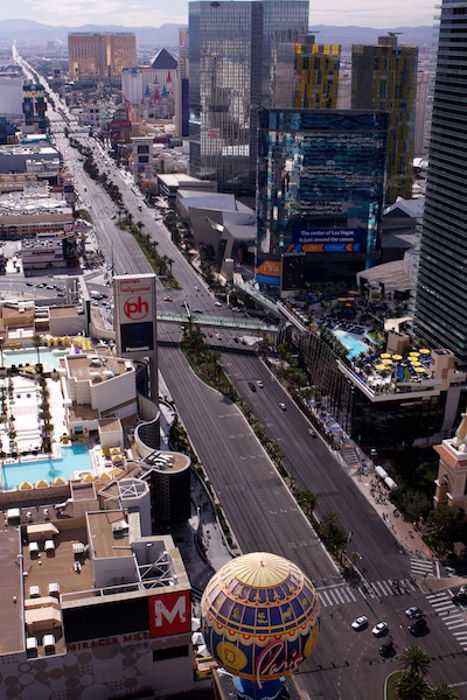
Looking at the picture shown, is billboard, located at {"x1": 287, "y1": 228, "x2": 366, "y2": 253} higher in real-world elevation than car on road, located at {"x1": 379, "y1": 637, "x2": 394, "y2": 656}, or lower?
higher

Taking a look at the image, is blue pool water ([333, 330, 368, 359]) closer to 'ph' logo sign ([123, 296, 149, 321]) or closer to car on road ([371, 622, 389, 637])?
'ph' logo sign ([123, 296, 149, 321])

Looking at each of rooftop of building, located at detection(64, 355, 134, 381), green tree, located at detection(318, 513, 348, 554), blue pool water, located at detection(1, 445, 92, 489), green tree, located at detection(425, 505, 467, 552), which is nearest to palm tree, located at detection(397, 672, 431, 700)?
green tree, located at detection(318, 513, 348, 554)

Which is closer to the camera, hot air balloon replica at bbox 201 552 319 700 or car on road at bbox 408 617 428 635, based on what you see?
hot air balloon replica at bbox 201 552 319 700

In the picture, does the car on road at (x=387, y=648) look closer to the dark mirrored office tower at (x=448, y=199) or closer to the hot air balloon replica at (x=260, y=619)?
the hot air balloon replica at (x=260, y=619)

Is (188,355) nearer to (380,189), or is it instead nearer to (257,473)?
(257,473)

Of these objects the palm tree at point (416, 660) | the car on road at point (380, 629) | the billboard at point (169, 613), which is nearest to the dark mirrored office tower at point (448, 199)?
the car on road at point (380, 629)

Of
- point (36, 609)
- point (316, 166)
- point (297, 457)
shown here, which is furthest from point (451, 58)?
point (36, 609)
